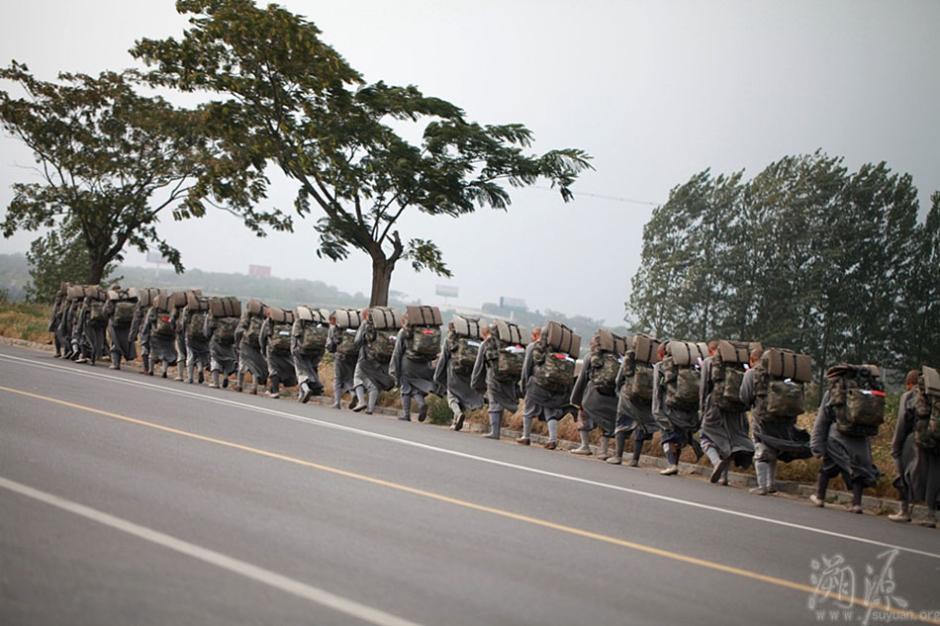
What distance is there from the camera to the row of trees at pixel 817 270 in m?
49.2

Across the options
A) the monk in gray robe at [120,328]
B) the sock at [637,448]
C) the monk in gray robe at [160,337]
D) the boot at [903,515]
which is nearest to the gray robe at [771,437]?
the boot at [903,515]

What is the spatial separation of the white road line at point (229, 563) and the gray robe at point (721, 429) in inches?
363

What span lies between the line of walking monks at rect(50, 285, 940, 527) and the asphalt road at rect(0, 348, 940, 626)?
3.88 feet

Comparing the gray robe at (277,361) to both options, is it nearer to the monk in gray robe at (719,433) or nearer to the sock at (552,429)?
the sock at (552,429)

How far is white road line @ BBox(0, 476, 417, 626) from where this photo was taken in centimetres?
533

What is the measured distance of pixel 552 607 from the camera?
229 inches

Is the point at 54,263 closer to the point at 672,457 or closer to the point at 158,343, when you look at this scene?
the point at 158,343

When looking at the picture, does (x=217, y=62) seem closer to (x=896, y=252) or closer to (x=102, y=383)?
(x=102, y=383)

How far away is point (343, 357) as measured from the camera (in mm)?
20906

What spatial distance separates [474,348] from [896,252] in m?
37.9

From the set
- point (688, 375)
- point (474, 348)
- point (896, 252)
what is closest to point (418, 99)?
point (474, 348)

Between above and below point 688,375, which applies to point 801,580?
below

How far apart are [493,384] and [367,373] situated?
3.63m

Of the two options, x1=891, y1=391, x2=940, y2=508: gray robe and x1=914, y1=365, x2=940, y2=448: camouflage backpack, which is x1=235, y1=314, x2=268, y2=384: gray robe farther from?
x1=914, y1=365, x2=940, y2=448: camouflage backpack
